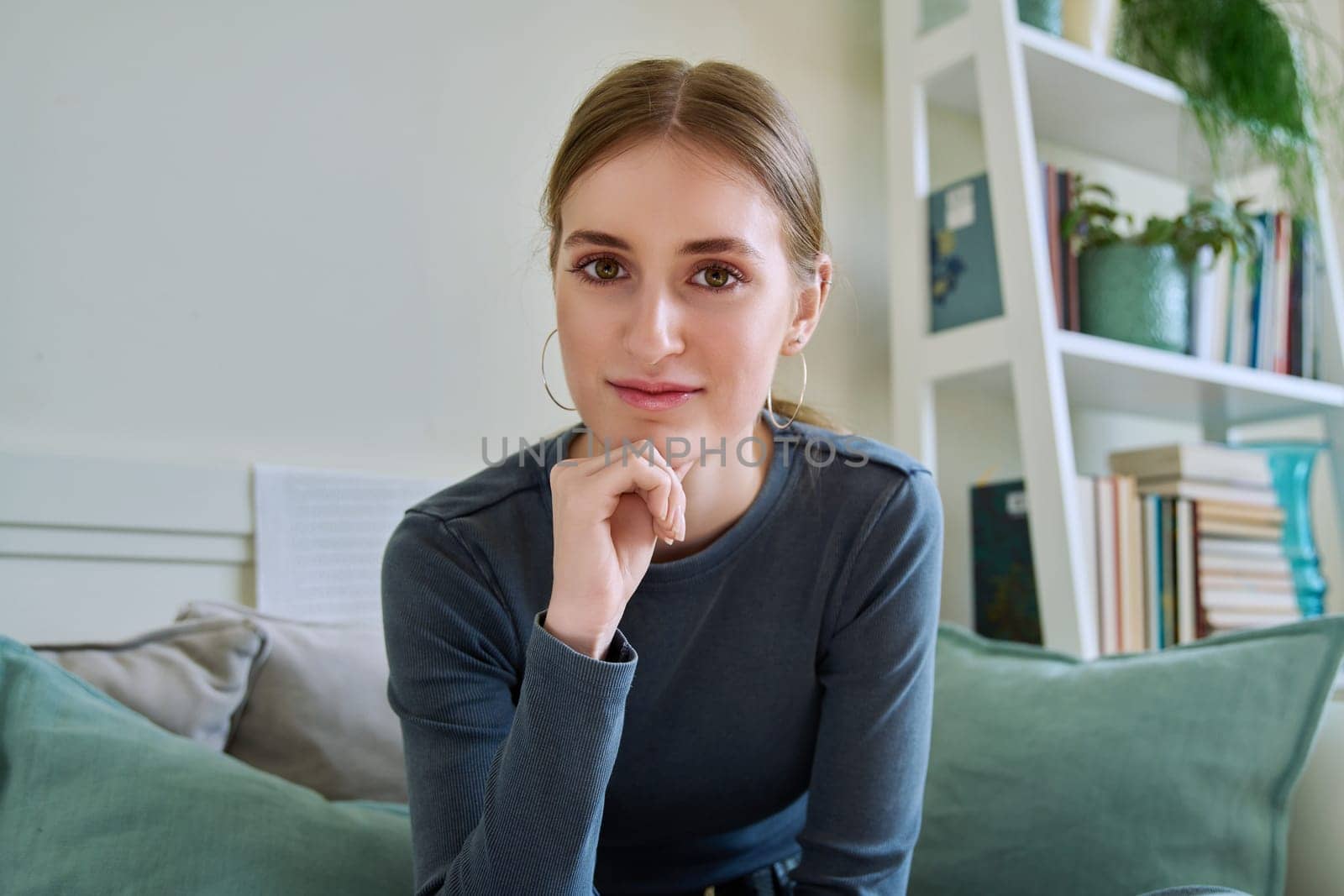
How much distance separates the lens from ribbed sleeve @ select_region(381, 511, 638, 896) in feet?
2.45

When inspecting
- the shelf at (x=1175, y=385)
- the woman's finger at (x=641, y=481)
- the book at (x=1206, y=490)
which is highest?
the shelf at (x=1175, y=385)

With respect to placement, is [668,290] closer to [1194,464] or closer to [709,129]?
[709,129]

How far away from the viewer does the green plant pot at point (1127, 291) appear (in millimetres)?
1734

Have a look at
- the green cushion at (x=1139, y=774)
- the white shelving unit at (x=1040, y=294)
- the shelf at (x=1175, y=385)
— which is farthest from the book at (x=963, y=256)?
the green cushion at (x=1139, y=774)

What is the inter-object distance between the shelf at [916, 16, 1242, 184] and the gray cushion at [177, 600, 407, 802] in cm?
132

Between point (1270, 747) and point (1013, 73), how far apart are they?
3.51 ft

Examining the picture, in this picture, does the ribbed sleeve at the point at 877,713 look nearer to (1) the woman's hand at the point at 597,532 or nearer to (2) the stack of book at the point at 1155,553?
(1) the woman's hand at the point at 597,532

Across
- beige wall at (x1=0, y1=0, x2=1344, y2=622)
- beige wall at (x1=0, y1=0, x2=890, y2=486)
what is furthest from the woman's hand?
beige wall at (x1=0, y1=0, x2=890, y2=486)

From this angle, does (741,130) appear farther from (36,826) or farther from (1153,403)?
(1153,403)

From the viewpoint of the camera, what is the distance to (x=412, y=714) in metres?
0.85

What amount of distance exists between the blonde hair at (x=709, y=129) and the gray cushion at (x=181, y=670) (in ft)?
1.76

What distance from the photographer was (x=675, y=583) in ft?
3.09

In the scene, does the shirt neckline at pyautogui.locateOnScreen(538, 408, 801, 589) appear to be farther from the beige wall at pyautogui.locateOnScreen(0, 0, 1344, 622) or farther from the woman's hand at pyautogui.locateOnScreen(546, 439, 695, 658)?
the beige wall at pyautogui.locateOnScreen(0, 0, 1344, 622)

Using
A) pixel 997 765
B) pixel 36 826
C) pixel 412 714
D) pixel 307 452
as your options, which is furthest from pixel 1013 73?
pixel 36 826
